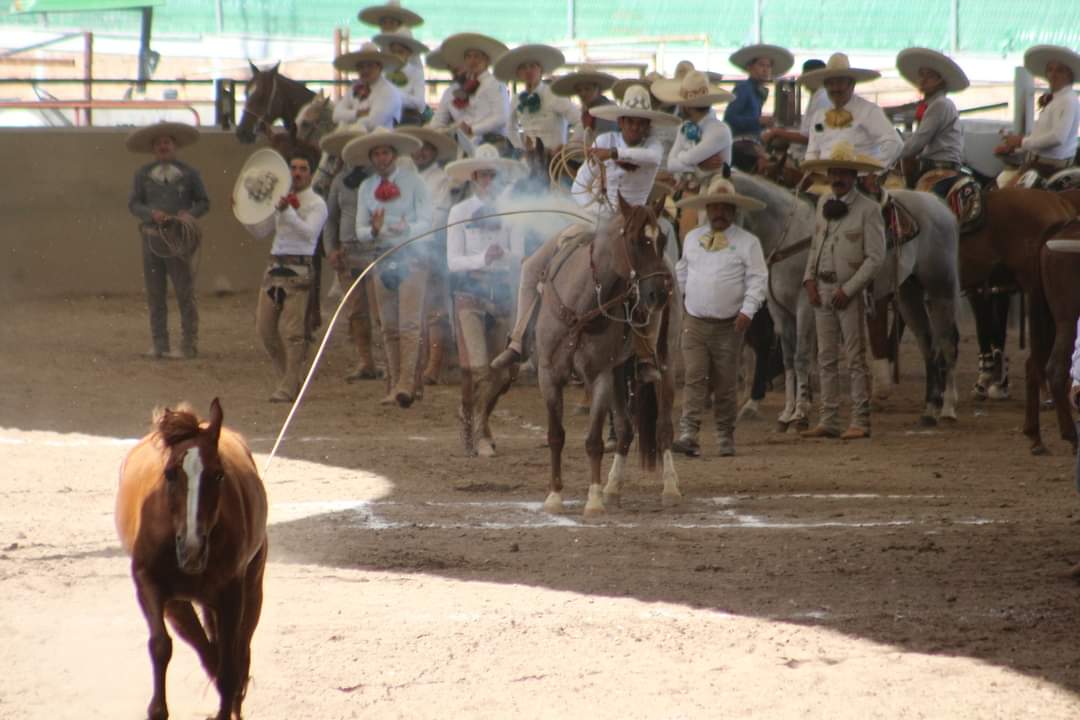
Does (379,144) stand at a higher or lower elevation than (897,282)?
higher

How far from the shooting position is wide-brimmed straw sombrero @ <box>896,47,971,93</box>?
15117 mm

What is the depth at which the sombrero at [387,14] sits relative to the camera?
62.8 feet

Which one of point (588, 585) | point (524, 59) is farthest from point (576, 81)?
point (588, 585)

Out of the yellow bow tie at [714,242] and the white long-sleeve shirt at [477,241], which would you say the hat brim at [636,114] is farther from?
the white long-sleeve shirt at [477,241]

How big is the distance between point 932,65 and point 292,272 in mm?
6338

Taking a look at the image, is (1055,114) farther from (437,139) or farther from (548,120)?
(437,139)

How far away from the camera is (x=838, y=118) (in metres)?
14.4

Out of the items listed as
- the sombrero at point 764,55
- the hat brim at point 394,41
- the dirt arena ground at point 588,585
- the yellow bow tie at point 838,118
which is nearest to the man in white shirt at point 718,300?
the dirt arena ground at point 588,585

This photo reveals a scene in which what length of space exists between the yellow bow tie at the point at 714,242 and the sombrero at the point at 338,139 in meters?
4.91

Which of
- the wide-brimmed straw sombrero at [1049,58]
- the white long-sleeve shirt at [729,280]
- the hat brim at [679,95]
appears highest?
the wide-brimmed straw sombrero at [1049,58]

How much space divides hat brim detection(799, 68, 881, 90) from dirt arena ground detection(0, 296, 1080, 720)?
129 inches

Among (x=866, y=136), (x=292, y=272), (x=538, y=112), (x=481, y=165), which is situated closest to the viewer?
(x=481, y=165)

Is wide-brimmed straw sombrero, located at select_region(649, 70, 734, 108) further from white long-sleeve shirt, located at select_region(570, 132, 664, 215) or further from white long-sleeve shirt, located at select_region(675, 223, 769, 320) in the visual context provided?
white long-sleeve shirt, located at select_region(570, 132, 664, 215)

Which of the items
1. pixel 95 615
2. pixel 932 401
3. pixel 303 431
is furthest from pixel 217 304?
pixel 95 615
